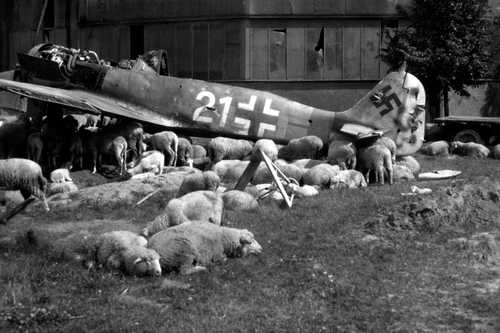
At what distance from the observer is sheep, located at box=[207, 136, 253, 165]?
68.4 feet

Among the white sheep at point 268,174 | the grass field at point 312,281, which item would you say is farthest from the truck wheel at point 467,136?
the grass field at point 312,281

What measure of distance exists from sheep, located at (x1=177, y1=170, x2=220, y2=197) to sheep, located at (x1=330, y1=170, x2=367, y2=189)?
9.67 ft

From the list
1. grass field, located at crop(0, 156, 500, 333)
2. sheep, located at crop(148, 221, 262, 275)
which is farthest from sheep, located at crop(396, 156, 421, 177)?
sheep, located at crop(148, 221, 262, 275)

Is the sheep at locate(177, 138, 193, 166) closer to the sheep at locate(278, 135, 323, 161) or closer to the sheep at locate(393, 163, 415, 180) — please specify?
the sheep at locate(278, 135, 323, 161)

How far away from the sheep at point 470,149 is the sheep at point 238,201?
11.5m

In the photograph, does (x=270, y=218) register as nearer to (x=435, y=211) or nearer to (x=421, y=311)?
(x=435, y=211)

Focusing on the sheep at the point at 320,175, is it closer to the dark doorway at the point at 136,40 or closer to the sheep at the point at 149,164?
the sheep at the point at 149,164

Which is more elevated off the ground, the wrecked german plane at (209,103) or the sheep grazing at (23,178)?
the wrecked german plane at (209,103)

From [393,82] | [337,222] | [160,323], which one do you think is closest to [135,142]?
[393,82]

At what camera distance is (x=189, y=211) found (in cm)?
1317

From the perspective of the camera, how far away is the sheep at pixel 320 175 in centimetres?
1722

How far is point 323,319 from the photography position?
9.35 metres

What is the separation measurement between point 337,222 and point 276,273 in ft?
9.67

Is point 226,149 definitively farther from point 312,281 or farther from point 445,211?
point 312,281
